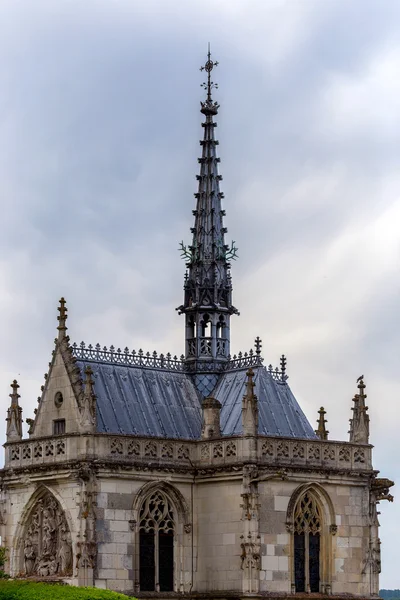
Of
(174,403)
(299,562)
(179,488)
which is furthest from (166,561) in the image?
(174,403)

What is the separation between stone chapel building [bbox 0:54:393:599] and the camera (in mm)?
72188

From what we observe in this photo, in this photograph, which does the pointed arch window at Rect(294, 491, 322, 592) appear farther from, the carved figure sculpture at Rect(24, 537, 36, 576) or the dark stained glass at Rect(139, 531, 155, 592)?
the carved figure sculpture at Rect(24, 537, 36, 576)

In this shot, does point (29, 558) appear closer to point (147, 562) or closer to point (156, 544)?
point (147, 562)

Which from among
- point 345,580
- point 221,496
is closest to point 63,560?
point 221,496

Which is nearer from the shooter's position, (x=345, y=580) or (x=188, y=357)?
(x=345, y=580)

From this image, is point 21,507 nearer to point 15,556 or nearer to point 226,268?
point 15,556

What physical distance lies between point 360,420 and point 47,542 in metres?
13.7

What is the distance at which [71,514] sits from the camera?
72188 millimetres

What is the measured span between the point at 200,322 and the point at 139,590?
1304 cm

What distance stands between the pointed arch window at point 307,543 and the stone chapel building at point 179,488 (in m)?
0.04

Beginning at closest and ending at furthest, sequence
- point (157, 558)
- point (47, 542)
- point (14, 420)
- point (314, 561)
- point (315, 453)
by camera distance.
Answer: point (47, 542) → point (157, 558) → point (314, 561) → point (315, 453) → point (14, 420)

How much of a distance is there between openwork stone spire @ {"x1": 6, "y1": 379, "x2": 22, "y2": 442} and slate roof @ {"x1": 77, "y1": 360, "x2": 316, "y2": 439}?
11.4 ft

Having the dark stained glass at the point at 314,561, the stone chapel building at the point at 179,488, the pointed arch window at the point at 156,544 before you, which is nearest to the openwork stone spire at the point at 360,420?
the stone chapel building at the point at 179,488

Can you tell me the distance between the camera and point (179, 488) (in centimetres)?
7431
